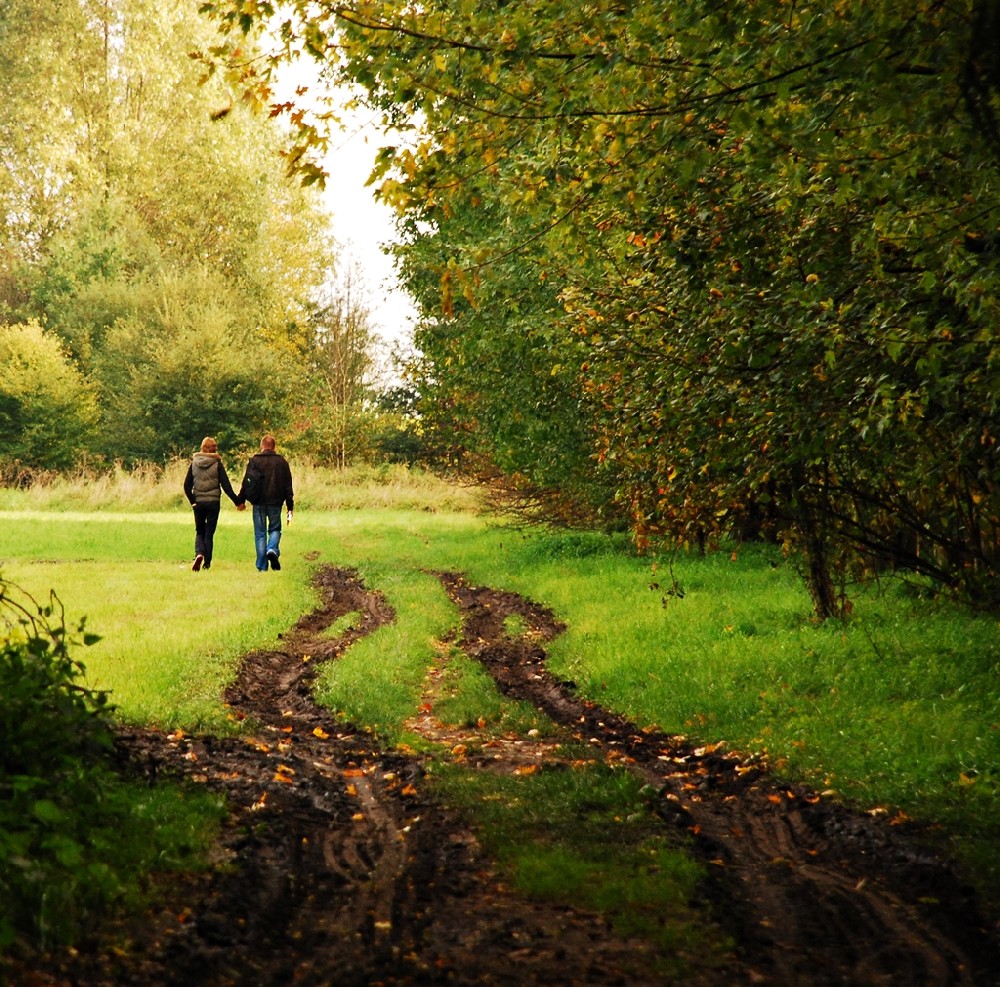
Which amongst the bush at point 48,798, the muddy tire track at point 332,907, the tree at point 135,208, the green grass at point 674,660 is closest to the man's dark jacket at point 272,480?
the green grass at point 674,660

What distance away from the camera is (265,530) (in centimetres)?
2203

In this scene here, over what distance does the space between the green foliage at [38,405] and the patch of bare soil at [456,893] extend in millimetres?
42026

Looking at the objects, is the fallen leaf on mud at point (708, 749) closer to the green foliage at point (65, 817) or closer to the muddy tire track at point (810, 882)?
the muddy tire track at point (810, 882)

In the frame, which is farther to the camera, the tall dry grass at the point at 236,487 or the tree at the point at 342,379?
the tree at the point at 342,379

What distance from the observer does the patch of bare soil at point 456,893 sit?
4.84 metres

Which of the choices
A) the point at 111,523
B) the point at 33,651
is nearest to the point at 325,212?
the point at 111,523

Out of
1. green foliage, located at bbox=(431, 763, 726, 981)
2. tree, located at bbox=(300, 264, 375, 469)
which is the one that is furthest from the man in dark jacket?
tree, located at bbox=(300, 264, 375, 469)

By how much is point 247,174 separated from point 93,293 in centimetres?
933

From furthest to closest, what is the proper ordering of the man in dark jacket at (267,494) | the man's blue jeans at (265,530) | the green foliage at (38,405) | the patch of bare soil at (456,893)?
the green foliage at (38,405) < the man's blue jeans at (265,530) < the man in dark jacket at (267,494) < the patch of bare soil at (456,893)

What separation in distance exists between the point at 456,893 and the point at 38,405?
Answer: 1810 inches

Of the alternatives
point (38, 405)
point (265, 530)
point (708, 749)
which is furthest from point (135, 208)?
point (708, 749)

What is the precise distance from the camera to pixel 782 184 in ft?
27.1

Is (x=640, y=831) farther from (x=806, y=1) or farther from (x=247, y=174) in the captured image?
(x=247, y=174)

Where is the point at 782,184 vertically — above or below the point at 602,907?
above
